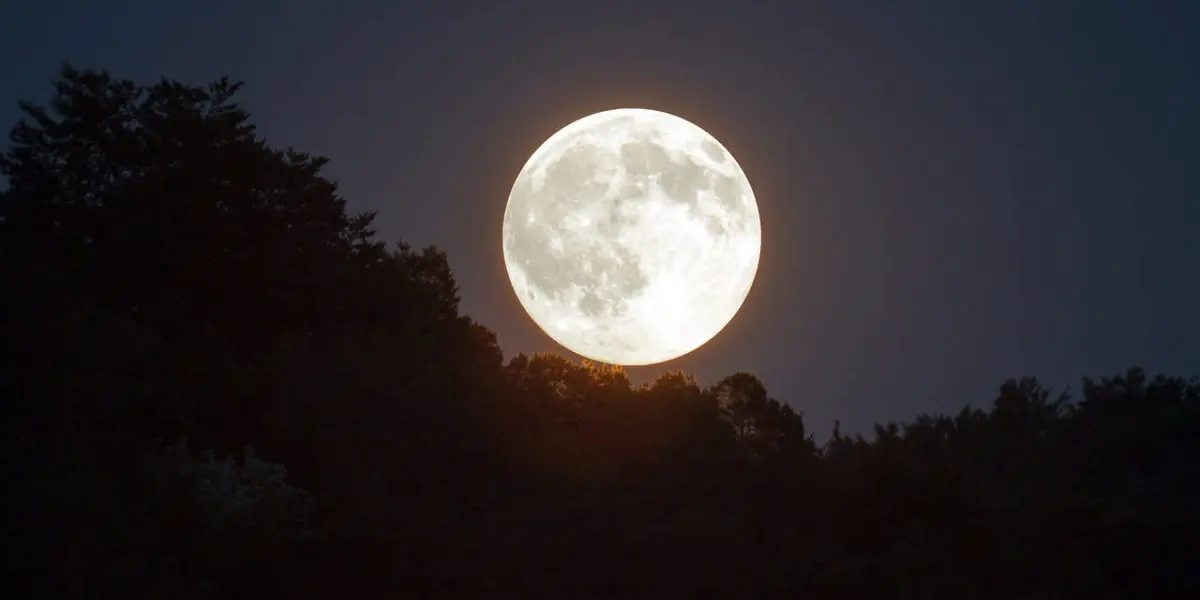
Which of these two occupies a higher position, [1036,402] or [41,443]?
[1036,402]

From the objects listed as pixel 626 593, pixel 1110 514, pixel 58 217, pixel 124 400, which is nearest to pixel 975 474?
pixel 1110 514

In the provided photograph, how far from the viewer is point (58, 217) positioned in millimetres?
38312

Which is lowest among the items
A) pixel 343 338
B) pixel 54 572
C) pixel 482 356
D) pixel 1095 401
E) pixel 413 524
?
pixel 54 572

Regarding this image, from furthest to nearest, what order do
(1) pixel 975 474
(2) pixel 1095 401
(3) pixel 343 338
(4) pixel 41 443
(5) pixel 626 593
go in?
(2) pixel 1095 401
(1) pixel 975 474
(3) pixel 343 338
(5) pixel 626 593
(4) pixel 41 443

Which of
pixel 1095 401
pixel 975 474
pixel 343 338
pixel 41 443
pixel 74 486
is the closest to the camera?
pixel 74 486

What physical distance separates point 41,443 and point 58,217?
16014 mm

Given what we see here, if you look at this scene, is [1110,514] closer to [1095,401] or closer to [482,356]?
[482,356]

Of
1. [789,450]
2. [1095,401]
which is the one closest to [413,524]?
[789,450]

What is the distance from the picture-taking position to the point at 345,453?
30594 millimetres

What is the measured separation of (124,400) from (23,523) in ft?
21.5

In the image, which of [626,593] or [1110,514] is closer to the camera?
[626,593]

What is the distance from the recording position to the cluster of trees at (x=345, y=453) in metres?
24.1

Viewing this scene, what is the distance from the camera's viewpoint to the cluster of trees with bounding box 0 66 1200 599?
24.1 meters

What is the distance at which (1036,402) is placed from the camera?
7044cm
